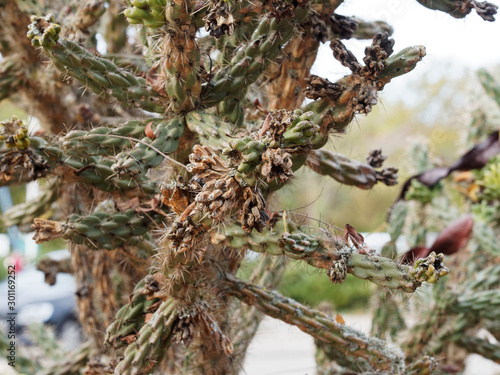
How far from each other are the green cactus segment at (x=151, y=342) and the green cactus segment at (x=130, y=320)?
85 mm

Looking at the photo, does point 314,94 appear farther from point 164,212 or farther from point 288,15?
point 164,212

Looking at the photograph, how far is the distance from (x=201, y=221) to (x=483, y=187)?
8.24 ft

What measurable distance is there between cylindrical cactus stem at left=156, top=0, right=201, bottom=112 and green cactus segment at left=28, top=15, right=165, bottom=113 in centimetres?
7

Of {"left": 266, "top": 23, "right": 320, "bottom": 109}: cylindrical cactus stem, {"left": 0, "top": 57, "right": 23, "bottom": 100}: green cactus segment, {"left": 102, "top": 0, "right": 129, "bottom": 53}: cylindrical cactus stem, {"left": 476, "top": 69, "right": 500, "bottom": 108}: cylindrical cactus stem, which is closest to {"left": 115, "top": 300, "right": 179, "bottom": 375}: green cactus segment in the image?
{"left": 266, "top": 23, "right": 320, "bottom": 109}: cylindrical cactus stem

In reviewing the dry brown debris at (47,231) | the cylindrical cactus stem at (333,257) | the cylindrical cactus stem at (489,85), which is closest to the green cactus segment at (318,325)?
the cylindrical cactus stem at (333,257)

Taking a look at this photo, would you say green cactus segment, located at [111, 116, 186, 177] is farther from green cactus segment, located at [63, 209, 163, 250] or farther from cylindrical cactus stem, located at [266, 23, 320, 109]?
cylindrical cactus stem, located at [266, 23, 320, 109]

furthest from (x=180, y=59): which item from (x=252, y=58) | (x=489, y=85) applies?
(x=489, y=85)

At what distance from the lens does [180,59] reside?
126 centimetres

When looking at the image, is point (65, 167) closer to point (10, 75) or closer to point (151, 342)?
point (151, 342)

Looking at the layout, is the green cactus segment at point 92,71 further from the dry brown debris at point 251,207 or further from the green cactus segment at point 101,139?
the dry brown debris at point 251,207

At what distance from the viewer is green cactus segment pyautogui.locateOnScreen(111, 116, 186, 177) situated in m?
1.29

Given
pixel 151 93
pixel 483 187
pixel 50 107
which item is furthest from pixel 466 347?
pixel 50 107

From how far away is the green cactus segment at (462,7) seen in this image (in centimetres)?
144

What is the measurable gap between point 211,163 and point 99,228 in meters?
A: 0.55
